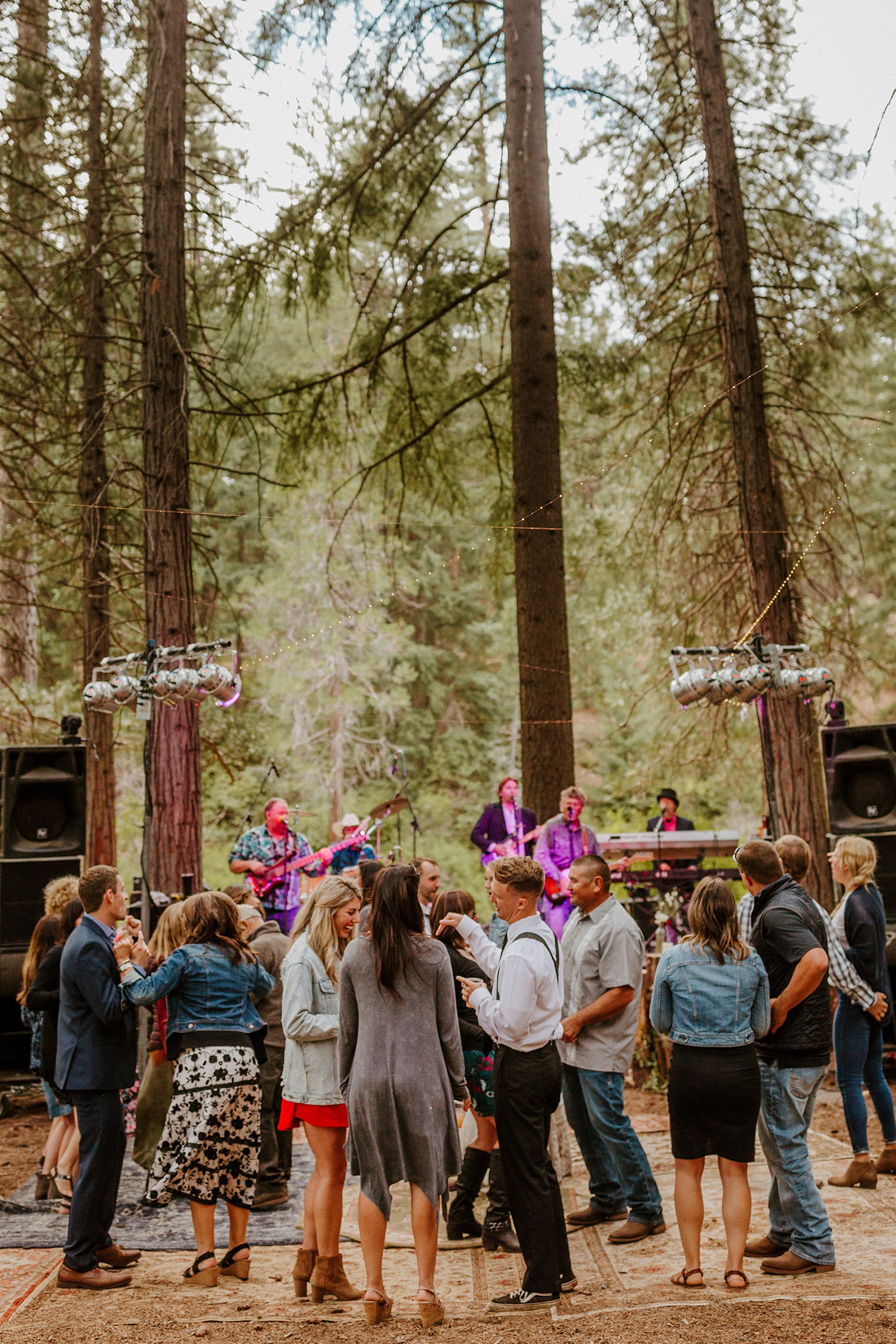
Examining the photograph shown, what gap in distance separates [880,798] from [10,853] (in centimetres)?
583

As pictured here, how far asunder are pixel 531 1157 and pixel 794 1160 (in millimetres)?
1008

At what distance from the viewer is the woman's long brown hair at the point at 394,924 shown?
12.7 feet

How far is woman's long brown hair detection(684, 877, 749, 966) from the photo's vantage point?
4.08 meters

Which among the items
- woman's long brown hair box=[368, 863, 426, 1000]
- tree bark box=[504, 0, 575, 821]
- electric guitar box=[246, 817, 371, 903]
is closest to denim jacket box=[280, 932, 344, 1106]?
woman's long brown hair box=[368, 863, 426, 1000]

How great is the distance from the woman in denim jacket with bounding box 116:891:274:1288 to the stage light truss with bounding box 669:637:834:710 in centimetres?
348

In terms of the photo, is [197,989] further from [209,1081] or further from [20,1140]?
[20,1140]

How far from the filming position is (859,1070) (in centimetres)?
541

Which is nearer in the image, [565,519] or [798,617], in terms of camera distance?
[798,617]

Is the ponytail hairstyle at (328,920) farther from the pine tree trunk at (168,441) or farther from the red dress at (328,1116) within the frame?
the pine tree trunk at (168,441)

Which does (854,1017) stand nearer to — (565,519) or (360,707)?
(565,519)

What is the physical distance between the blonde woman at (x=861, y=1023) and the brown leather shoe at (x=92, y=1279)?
320cm

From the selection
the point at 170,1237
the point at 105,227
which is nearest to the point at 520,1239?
the point at 170,1237

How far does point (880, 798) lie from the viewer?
7.76 meters

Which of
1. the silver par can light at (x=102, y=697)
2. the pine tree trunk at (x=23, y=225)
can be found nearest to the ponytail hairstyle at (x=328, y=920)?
the silver par can light at (x=102, y=697)
